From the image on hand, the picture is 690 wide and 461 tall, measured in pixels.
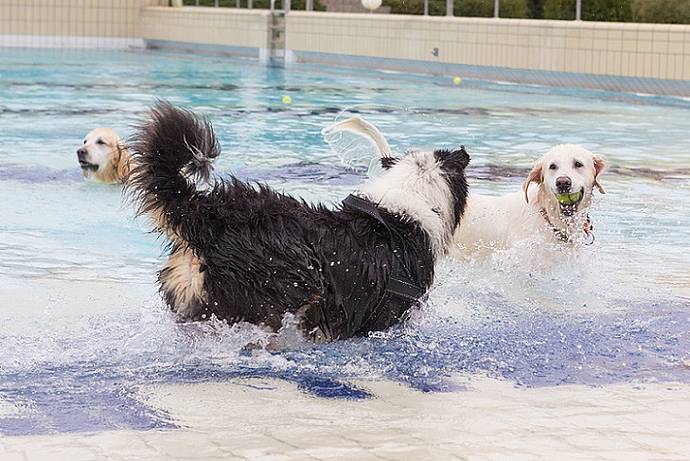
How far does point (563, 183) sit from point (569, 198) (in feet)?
0.44

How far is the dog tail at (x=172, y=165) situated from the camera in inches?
173

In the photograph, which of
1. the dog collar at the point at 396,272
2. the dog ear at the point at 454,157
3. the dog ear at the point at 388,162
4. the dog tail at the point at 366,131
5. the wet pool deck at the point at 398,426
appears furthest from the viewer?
the dog tail at the point at 366,131

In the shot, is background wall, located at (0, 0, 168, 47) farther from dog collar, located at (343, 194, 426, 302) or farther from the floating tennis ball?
dog collar, located at (343, 194, 426, 302)

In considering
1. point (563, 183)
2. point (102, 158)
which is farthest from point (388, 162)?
point (102, 158)

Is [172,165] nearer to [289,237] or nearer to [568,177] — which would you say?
[289,237]

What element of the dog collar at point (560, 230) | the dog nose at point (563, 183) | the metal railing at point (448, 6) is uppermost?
the metal railing at point (448, 6)

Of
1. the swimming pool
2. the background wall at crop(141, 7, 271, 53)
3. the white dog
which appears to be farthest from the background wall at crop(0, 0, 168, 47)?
the white dog

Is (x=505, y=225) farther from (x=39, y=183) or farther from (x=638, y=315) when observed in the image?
(x=39, y=183)

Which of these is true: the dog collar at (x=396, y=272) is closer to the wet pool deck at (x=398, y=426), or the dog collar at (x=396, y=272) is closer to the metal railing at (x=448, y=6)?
the wet pool deck at (x=398, y=426)

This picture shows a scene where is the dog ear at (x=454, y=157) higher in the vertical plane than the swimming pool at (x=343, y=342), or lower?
higher

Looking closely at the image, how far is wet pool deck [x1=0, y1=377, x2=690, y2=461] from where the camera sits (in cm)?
360

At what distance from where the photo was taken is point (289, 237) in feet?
15.2

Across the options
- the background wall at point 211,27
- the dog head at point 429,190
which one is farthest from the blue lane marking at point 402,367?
the background wall at point 211,27

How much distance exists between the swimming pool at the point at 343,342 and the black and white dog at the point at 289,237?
13 centimetres
